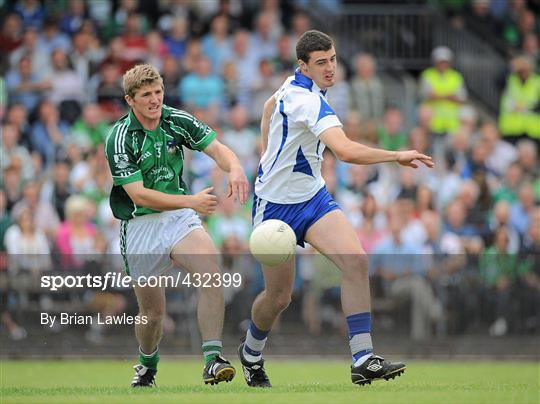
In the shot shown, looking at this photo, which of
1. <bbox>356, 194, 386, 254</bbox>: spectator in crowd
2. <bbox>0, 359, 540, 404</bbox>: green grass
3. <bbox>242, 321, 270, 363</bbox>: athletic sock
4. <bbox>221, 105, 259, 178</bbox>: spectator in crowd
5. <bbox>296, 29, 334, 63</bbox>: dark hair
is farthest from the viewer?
<bbox>221, 105, 259, 178</bbox>: spectator in crowd

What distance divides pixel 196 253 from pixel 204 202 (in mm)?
574

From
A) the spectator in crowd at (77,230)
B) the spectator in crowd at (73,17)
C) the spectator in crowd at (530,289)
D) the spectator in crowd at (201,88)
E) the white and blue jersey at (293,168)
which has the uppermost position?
the white and blue jersey at (293,168)

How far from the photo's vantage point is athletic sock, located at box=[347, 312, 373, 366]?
36.3ft

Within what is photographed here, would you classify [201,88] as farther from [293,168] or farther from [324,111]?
[324,111]

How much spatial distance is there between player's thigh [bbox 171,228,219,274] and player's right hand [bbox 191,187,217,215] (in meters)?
0.46

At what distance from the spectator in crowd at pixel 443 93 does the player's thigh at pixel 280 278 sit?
1087 centimetres

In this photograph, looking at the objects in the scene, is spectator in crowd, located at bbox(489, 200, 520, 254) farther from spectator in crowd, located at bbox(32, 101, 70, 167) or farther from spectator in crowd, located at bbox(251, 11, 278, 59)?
spectator in crowd, located at bbox(32, 101, 70, 167)

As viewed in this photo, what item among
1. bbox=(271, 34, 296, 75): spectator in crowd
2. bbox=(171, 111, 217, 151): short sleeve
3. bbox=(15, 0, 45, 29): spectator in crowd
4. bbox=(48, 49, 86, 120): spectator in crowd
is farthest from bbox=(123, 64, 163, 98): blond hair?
bbox=(15, 0, 45, 29): spectator in crowd

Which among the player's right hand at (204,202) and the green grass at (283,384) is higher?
the player's right hand at (204,202)

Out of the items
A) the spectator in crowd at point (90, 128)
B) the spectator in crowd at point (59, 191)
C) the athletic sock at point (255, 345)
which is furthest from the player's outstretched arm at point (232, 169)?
the spectator in crowd at point (90, 128)

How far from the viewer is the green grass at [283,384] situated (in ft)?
33.7

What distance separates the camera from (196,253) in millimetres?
11133

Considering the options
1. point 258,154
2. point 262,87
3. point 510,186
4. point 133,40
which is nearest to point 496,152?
point 510,186

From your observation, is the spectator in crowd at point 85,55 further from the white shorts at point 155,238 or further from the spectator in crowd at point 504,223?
the white shorts at point 155,238
